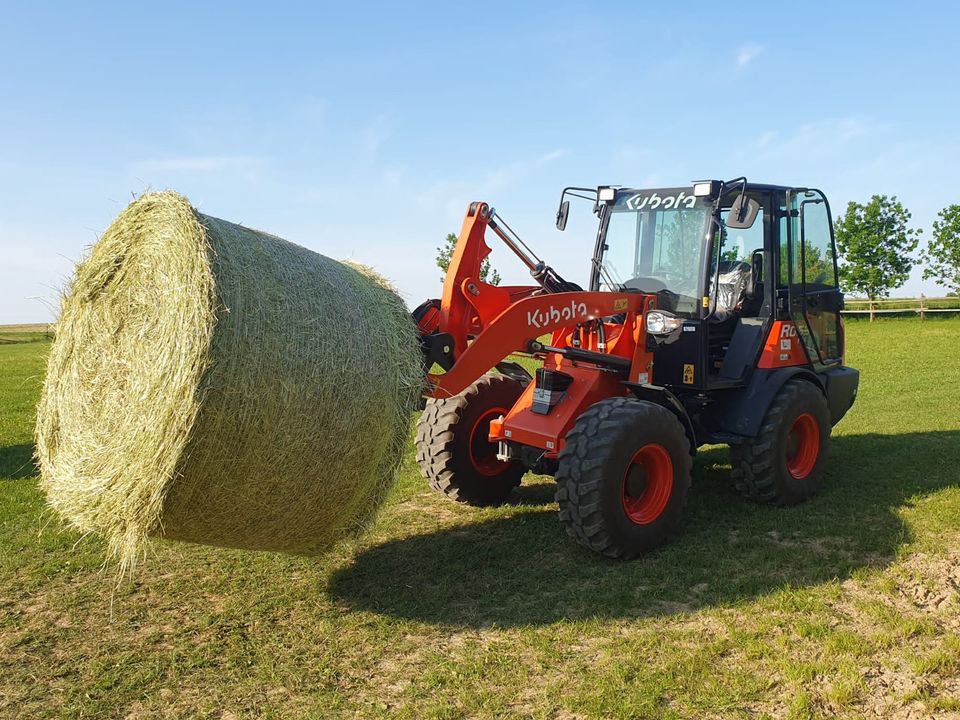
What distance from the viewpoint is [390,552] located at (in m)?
6.02

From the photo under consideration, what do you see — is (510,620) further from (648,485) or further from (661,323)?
(661,323)

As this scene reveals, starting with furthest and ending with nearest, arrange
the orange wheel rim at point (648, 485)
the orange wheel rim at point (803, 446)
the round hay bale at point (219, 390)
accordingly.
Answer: the orange wheel rim at point (803, 446)
the orange wheel rim at point (648, 485)
the round hay bale at point (219, 390)

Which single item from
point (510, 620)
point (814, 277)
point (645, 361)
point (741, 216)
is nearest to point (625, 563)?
point (510, 620)

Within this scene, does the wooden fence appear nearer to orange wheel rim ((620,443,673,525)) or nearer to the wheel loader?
the wheel loader

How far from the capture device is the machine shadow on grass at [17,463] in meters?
8.57

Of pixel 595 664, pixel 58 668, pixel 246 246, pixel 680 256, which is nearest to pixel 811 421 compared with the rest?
Result: pixel 680 256

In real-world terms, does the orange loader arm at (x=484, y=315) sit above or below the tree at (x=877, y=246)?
below

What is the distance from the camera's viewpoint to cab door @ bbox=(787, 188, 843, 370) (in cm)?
732

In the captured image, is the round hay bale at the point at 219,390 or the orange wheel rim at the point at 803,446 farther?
the orange wheel rim at the point at 803,446

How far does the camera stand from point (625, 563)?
5.58 m

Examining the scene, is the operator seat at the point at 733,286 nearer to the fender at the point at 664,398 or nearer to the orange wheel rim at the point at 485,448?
the fender at the point at 664,398

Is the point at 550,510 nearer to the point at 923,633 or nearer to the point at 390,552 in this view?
the point at 390,552

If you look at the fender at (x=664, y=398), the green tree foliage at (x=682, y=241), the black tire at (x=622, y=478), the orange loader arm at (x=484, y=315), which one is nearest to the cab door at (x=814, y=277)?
the green tree foliage at (x=682, y=241)

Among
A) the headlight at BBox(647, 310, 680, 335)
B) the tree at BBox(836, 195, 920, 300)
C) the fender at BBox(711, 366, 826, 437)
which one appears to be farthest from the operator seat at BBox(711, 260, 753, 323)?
the tree at BBox(836, 195, 920, 300)
